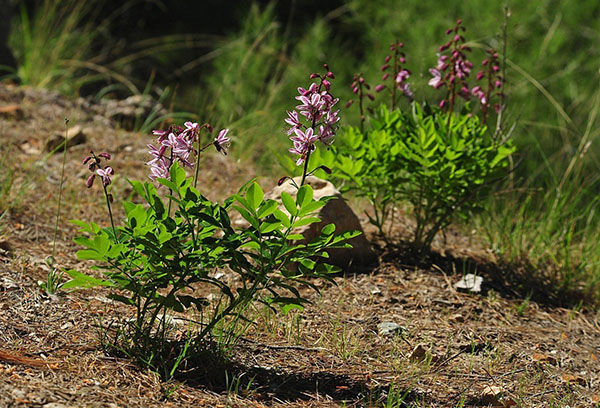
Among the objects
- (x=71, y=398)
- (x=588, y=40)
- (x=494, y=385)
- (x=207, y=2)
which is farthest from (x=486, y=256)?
(x=207, y=2)

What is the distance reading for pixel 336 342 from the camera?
8.70 ft

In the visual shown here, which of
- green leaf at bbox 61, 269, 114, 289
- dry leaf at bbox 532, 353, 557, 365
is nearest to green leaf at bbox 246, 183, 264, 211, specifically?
green leaf at bbox 61, 269, 114, 289

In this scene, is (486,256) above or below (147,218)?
below

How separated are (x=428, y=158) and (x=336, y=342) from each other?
99 cm

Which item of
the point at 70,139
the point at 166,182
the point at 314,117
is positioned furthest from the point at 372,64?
the point at 166,182

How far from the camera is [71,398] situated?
1.92m

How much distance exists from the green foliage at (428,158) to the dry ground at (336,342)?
0.38m

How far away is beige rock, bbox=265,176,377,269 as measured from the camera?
320 cm

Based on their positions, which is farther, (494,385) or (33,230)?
(33,230)

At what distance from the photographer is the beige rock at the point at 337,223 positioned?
320 cm

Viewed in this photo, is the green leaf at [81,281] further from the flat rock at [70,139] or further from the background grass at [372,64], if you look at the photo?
the background grass at [372,64]

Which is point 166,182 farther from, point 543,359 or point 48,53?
point 48,53

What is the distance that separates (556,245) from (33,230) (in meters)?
2.63

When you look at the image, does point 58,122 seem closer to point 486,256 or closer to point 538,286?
point 486,256
